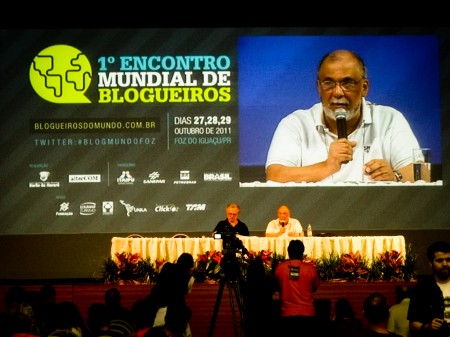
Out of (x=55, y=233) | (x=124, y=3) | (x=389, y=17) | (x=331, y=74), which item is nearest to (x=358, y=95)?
(x=331, y=74)

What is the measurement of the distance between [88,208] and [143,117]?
1436 millimetres

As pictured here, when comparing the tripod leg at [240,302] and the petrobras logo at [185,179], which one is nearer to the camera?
the tripod leg at [240,302]

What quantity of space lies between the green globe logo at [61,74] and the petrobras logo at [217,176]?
189 centimetres

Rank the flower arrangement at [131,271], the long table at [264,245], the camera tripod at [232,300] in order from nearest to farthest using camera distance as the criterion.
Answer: the camera tripod at [232,300] < the flower arrangement at [131,271] < the long table at [264,245]

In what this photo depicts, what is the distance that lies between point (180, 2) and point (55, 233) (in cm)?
359

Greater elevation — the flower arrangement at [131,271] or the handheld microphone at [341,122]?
the handheld microphone at [341,122]

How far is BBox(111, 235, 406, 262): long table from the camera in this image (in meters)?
8.66

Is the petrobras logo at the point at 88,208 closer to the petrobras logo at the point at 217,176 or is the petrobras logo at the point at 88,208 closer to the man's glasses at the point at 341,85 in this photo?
the petrobras logo at the point at 217,176

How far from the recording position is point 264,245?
8.65 meters

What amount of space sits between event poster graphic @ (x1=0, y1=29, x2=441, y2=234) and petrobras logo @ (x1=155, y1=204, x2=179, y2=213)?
1cm

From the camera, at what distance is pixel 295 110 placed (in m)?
11.1

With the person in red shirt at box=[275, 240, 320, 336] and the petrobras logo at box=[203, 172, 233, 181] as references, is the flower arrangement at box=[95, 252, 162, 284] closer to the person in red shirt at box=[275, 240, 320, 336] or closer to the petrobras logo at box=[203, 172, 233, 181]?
the person in red shirt at box=[275, 240, 320, 336]

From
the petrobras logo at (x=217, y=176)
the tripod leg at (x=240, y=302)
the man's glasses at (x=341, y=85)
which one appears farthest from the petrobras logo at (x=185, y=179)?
the tripod leg at (x=240, y=302)

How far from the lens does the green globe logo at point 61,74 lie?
36.5 feet
